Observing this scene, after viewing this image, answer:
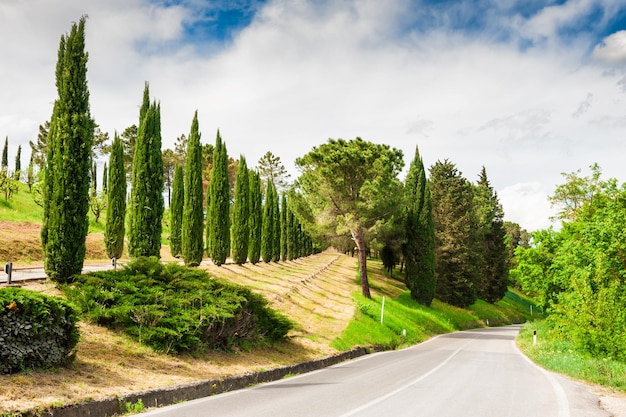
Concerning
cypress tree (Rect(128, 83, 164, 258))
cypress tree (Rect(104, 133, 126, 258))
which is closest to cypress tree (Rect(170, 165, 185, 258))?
cypress tree (Rect(104, 133, 126, 258))

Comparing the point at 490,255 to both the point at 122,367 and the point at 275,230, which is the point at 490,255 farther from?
the point at 122,367

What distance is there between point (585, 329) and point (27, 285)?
1853 cm

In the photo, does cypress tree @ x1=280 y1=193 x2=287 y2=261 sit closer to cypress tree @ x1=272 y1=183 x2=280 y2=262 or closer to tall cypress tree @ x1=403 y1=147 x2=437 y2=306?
cypress tree @ x1=272 y1=183 x2=280 y2=262

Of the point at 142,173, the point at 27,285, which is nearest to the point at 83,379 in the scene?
the point at 27,285

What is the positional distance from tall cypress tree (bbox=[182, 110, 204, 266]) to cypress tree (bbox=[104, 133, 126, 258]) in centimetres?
622

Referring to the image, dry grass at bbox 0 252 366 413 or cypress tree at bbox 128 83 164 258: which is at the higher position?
cypress tree at bbox 128 83 164 258

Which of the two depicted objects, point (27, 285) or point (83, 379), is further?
point (27, 285)

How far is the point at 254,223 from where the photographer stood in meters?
40.2

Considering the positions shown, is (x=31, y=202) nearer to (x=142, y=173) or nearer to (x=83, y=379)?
(x=142, y=173)

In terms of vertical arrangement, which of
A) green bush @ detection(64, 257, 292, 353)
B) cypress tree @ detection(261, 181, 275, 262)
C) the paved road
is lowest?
the paved road

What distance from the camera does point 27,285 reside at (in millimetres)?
13391

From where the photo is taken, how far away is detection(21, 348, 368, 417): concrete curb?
6.97m

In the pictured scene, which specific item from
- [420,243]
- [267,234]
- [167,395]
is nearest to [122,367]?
[167,395]

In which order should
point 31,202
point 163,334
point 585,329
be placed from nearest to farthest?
point 163,334
point 585,329
point 31,202
